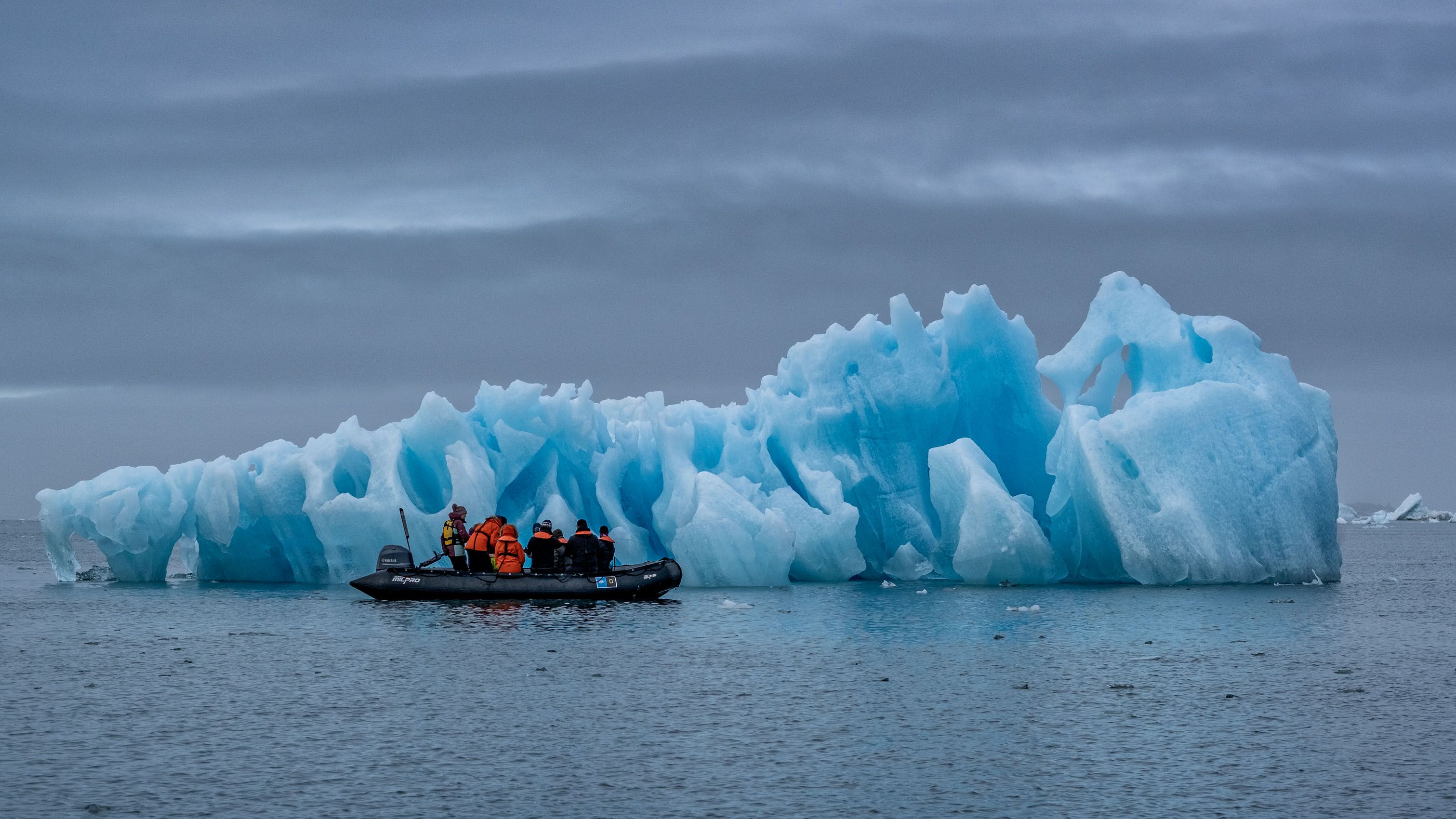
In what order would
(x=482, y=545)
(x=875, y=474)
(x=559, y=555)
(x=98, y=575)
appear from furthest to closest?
(x=98, y=575) → (x=875, y=474) → (x=559, y=555) → (x=482, y=545)

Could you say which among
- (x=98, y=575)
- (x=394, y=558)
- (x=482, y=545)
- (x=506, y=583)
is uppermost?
(x=482, y=545)

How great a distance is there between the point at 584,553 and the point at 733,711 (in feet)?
40.1

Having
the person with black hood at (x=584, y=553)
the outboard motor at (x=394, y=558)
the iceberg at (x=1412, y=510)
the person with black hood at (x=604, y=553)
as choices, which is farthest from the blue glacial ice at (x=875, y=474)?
the iceberg at (x=1412, y=510)

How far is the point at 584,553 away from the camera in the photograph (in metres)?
27.5

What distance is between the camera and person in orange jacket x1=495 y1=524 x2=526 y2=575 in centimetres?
2716

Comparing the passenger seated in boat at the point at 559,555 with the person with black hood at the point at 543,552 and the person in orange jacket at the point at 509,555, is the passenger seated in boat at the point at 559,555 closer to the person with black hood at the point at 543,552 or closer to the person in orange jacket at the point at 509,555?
the person with black hood at the point at 543,552

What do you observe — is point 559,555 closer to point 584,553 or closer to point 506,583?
point 584,553

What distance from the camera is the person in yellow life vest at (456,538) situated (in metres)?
27.6

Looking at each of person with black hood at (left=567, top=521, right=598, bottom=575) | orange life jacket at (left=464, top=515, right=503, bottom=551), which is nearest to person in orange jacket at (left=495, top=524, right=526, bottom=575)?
orange life jacket at (left=464, top=515, right=503, bottom=551)

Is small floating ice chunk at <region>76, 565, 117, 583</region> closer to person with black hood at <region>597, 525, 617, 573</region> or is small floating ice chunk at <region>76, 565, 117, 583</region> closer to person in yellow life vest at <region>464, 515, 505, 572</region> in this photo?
person in yellow life vest at <region>464, 515, 505, 572</region>

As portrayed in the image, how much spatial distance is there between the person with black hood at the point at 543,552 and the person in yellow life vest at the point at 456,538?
1.32 meters

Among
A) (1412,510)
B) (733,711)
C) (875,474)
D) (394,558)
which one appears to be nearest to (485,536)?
(394,558)

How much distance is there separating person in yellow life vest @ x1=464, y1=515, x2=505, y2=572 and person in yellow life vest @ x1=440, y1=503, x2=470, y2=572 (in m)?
0.15

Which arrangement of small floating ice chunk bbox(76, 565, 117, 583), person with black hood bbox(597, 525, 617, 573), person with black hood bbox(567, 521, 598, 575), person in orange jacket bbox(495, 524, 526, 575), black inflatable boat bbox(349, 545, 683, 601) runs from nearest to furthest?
black inflatable boat bbox(349, 545, 683, 601)
person in orange jacket bbox(495, 524, 526, 575)
person with black hood bbox(567, 521, 598, 575)
person with black hood bbox(597, 525, 617, 573)
small floating ice chunk bbox(76, 565, 117, 583)
